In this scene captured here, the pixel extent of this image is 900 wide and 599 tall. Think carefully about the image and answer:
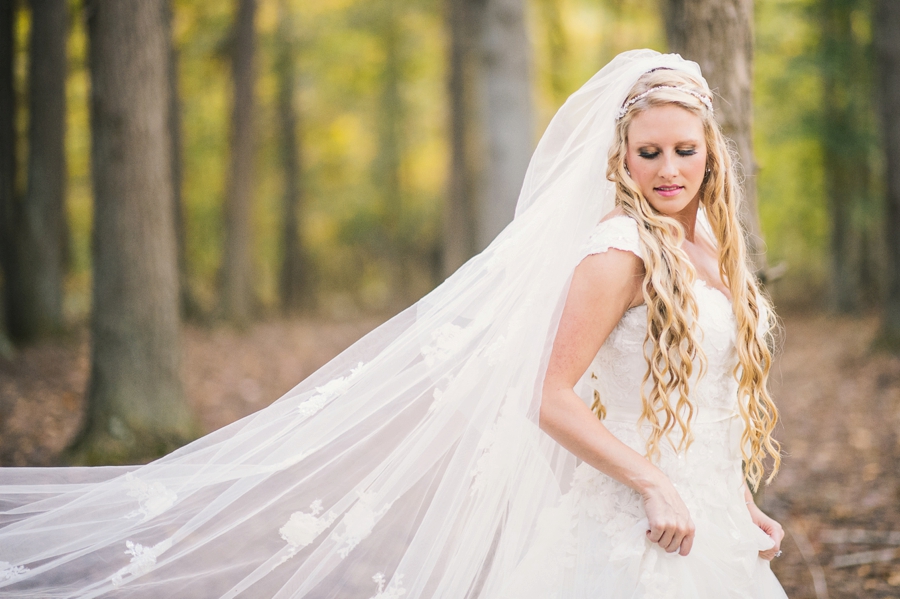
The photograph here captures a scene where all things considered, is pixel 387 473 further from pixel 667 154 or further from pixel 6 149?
pixel 6 149

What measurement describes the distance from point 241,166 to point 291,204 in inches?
253

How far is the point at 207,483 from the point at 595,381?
1.36 meters

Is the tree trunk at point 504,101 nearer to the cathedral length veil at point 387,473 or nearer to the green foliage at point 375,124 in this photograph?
the green foliage at point 375,124

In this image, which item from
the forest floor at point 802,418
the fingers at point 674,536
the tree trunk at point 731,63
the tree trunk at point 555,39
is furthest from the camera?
the tree trunk at point 555,39

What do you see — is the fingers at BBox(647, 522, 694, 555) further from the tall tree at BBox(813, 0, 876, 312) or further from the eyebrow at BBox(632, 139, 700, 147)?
the tall tree at BBox(813, 0, 876, 312)

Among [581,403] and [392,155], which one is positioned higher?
[581,403]

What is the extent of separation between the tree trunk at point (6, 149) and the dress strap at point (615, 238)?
11.2 metres

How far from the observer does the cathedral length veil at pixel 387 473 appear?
2.34 m

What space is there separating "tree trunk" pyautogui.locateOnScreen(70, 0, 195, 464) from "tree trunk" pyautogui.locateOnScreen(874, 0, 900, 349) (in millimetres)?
9033

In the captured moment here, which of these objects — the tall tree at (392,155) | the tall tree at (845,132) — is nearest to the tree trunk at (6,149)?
the tall tree at (392,155)

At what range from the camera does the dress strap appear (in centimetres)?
204

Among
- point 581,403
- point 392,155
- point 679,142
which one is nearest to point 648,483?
point 581,403

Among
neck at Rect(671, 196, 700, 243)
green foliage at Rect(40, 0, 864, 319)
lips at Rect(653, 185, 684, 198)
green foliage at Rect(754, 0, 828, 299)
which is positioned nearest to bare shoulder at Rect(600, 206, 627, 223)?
lips at Rect(653, 185, 684, 198)

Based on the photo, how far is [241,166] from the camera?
47.9ft
